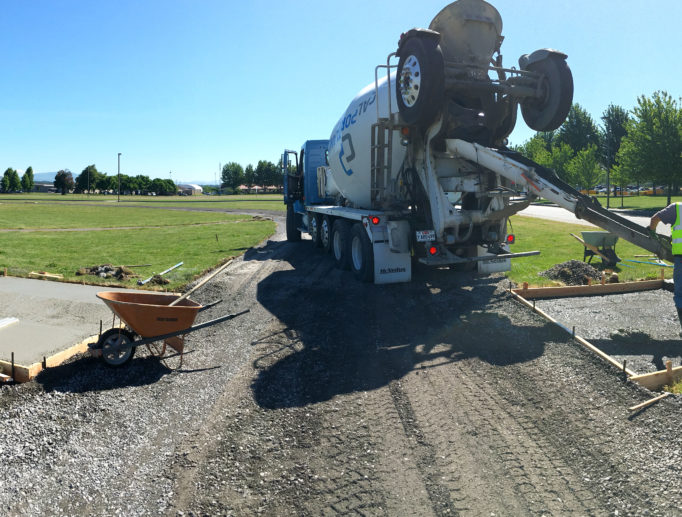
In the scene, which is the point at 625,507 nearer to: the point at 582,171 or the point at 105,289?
the point at 105,289

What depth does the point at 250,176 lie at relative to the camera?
411 ft

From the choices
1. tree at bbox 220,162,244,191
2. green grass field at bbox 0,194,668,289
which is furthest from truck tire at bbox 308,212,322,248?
tree at bbox 220,162,244,191

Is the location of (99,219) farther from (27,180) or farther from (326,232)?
(27,180)

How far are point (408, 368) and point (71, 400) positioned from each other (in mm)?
3597

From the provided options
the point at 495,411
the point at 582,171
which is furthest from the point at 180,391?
the point at 582,171

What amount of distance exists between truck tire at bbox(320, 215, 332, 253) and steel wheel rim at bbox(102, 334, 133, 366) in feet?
28.0

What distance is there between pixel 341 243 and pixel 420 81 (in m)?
5.20

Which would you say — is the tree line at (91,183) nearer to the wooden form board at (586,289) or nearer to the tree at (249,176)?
the tree at (249,176)

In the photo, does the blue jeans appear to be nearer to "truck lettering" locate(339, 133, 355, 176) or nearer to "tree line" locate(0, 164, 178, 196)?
"truck lettering" locate(339, 133, 355, 176)

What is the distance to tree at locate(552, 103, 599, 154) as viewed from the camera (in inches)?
2650

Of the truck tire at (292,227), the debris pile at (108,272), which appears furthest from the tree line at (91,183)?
the debris pile at (108,272)

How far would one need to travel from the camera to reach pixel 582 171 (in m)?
50.1

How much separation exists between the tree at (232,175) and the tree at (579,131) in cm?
8317

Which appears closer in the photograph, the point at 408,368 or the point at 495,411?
the point at 495,411
